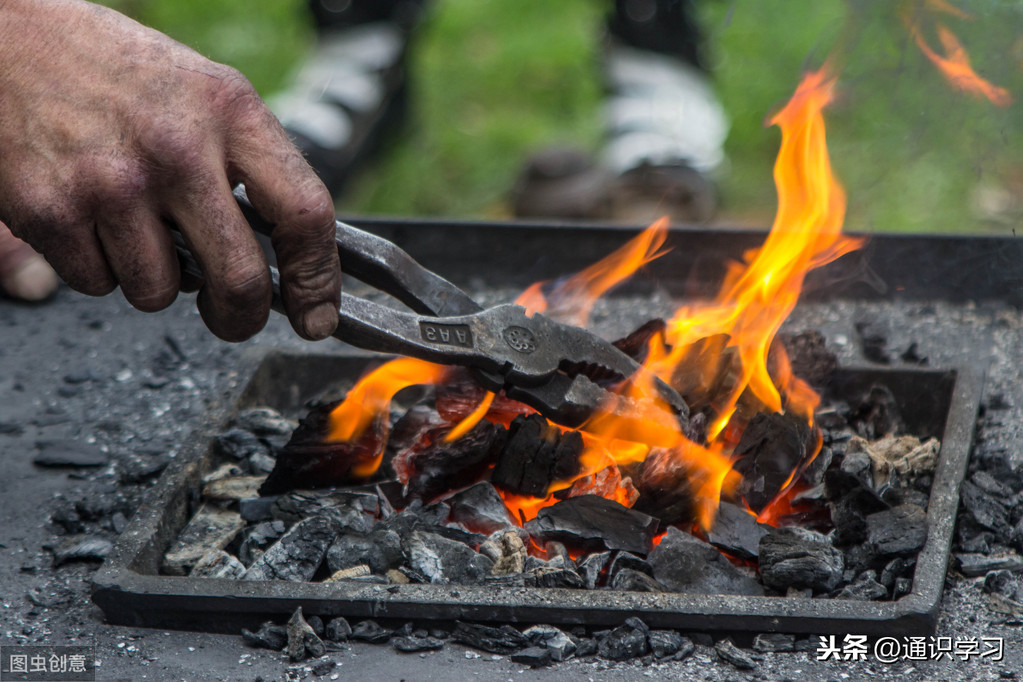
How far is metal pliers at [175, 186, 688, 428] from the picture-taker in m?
1.90

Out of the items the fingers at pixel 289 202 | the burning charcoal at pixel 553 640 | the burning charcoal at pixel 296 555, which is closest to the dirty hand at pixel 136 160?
the fingers at pixel 289 202

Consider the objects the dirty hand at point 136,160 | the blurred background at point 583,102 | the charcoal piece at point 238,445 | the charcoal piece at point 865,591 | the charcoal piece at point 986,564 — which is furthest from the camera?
the blurred background at point 583,102

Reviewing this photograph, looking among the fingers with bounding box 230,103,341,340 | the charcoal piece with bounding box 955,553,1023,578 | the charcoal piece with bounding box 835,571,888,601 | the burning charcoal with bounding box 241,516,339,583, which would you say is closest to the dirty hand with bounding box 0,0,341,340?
the fingers with bounding box 230,103,341,340

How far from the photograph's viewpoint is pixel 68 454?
2.45 m

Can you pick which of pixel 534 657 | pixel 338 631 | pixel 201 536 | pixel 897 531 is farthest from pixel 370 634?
pixel 897 531

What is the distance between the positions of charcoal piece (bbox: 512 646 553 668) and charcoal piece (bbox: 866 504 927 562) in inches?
24.2

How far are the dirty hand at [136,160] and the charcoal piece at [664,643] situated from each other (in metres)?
0.80

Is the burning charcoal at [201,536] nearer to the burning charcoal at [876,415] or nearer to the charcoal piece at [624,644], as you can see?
the charcoal piece at [624,644]

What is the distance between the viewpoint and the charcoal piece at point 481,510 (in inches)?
81.5

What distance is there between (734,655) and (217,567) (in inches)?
35.3

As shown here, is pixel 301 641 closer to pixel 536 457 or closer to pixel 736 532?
pixel 536 457

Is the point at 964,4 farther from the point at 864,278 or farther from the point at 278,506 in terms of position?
the point at 278,506

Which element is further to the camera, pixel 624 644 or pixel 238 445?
pixel 238 445

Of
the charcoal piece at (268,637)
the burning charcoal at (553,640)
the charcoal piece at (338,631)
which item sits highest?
the burning charcoal at (553,640)
